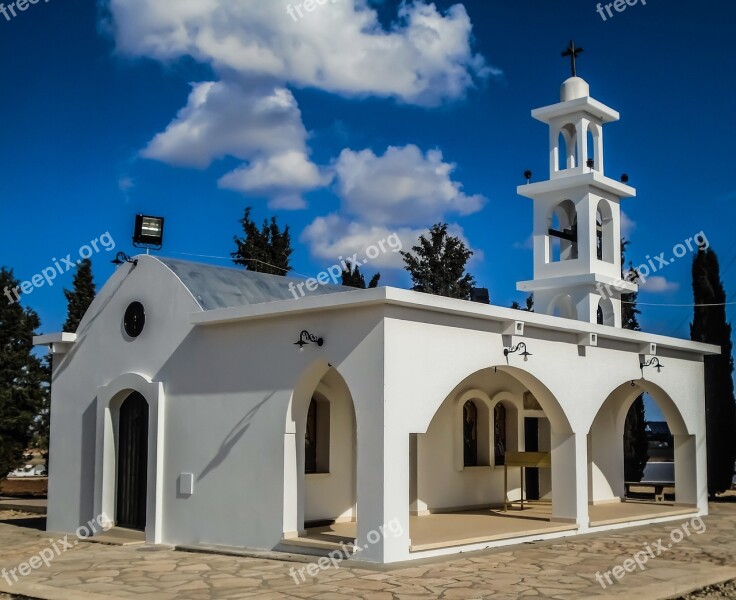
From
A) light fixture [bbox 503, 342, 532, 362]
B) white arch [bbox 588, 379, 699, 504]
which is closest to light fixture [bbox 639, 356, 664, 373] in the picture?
white arch [bbox 588, 379, 699, 504]

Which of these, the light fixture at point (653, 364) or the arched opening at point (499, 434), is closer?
the light fixture at point (653, 364)

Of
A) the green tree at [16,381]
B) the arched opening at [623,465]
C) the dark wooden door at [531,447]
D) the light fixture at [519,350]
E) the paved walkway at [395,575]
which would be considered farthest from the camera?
the green tree at [16,381]

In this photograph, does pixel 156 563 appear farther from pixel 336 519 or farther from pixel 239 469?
pixel 336 519

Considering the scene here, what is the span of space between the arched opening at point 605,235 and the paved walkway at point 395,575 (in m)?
5.97

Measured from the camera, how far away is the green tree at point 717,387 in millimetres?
23641

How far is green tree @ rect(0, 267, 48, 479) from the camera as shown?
2191 cm

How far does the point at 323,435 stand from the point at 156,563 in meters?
3.85

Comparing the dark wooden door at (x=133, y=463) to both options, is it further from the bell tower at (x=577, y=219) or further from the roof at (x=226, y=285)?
the bell tower at (x=577, y=219)

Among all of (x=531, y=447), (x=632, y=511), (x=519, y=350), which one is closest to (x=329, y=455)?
(x=519, y=350)

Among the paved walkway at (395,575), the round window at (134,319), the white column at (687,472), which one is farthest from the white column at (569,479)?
the round window at (134,319)

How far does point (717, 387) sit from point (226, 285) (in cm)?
1425

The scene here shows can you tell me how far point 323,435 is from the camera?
15.3 meters

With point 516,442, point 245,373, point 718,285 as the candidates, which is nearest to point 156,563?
point 245,373

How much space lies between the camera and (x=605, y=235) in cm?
1825
